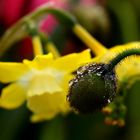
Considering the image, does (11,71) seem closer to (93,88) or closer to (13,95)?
(13,95)

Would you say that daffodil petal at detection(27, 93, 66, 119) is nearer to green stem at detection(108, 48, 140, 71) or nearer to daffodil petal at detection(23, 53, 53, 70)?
daffodil petal at detection(23, 53, 53, 70)

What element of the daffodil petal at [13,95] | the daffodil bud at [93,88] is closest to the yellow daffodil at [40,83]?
the daffodil petal at [13,95]

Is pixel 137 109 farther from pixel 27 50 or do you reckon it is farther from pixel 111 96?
pixel 111 96

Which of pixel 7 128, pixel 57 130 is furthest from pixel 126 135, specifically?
pixel 7 128

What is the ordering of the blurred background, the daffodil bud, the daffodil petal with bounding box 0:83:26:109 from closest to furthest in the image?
the daffodil bud
the daffodil petal with bounding box 0:83:26:109
the blurred background

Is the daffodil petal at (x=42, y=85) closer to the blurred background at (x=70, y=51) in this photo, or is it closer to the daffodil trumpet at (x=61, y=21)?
the daffodil trumpet at (x=61, y=21)

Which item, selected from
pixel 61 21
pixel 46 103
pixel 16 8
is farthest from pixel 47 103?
pixel 16 8

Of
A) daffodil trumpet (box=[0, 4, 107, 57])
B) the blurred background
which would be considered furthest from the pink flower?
daffodil trumpet (box=[0, 4, 107, 57])
